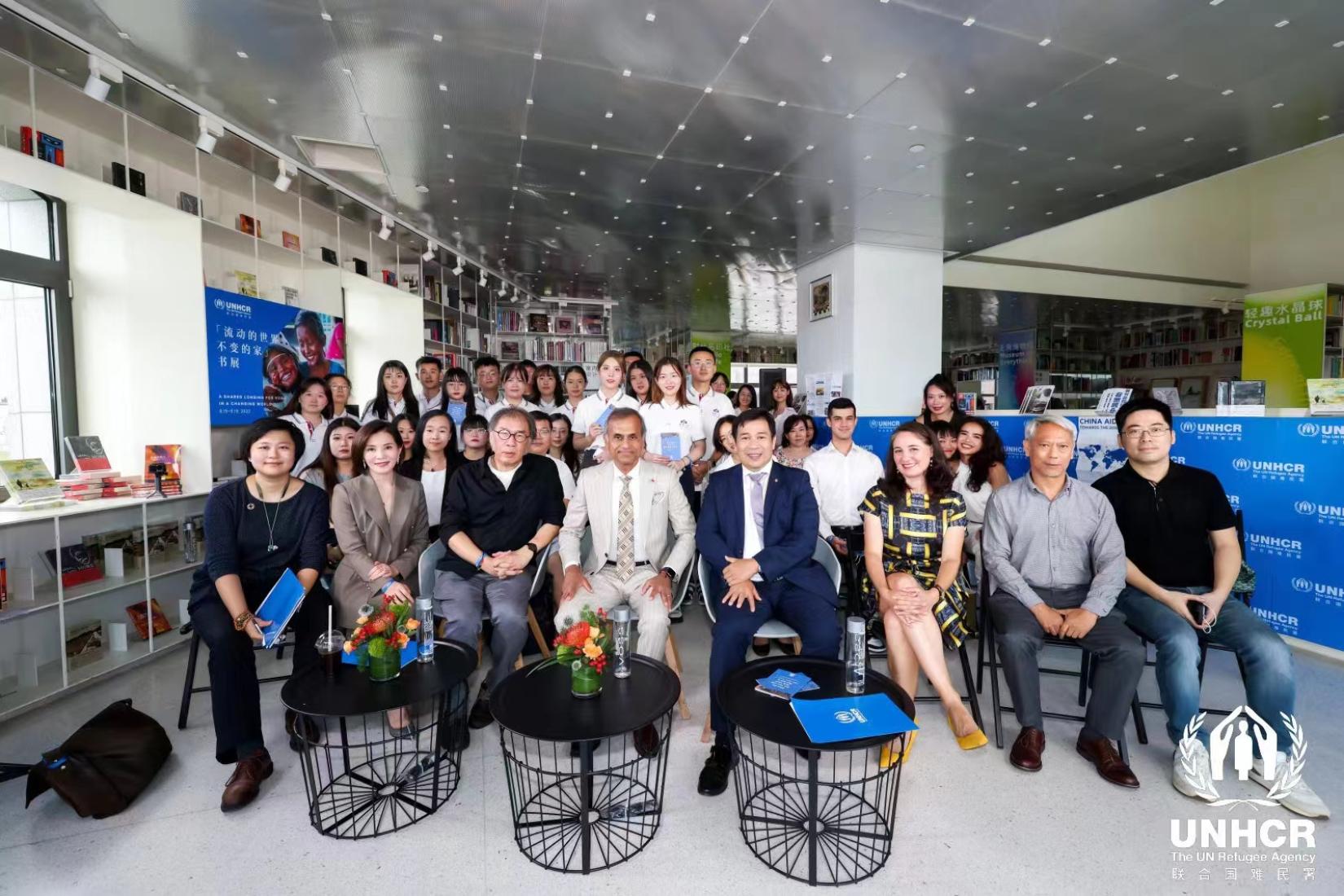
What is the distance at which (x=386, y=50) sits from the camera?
329cm

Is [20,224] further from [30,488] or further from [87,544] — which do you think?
[87,544]

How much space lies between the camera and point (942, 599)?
8.75 ft

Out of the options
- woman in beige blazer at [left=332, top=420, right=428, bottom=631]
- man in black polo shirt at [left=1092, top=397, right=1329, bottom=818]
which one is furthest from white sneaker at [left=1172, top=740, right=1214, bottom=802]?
woman in beige blazer at [left=332, top=420, right=428, bottom=631]

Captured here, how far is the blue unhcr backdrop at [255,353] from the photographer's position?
14.7 feet

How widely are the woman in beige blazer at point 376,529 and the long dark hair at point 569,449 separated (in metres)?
1.53

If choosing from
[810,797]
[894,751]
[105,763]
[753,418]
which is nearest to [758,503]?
[753,418]

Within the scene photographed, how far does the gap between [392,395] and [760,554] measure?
331 cm

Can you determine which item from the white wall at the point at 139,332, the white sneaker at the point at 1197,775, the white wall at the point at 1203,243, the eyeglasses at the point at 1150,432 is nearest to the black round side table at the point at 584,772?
the white sneaker at the point at 1197,775

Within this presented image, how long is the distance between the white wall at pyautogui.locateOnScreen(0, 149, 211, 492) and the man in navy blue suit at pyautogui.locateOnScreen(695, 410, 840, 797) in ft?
11.5

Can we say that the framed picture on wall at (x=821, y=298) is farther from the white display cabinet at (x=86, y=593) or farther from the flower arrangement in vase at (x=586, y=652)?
the white display cabinet at (x=86, y=593)

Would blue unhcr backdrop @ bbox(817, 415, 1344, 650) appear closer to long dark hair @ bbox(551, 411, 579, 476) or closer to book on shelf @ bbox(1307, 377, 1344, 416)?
book on shelf @ bbox(1307, 377, 1344, 416)

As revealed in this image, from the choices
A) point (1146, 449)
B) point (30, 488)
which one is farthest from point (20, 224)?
point (1146, 449)

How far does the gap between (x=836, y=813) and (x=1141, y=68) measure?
13.9 ft

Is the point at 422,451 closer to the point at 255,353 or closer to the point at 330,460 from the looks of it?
the point at 330,460
